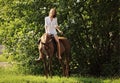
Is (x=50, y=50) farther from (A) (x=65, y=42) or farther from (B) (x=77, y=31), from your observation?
(B) (x=77, y=31)

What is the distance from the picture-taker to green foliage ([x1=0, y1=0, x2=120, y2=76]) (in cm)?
1828

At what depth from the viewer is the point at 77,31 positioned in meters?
18.5

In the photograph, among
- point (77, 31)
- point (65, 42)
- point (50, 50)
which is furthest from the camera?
point (77, 31)

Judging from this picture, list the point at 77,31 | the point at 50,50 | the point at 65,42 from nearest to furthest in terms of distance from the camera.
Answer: the point at 50,50 < the point at 65,42 < the point at 77,31

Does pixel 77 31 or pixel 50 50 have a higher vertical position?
pixel 77 31

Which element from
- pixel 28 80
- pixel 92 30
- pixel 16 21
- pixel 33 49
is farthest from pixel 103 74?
pixel 28 80

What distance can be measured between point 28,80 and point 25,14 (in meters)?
5.82

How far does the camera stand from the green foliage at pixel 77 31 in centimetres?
1828

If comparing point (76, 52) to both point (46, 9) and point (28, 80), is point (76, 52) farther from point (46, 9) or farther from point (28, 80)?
point (28, 80)

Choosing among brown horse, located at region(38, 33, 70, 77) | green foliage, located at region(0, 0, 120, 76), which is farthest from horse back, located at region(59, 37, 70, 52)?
green foliage, located at region(0, 0, 120, 76)

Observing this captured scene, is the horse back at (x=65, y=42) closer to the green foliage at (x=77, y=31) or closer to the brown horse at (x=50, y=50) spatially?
the brown horse at (x=50, y=50)

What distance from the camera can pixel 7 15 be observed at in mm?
19578

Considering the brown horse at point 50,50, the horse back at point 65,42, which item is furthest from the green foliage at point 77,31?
the horse back at point 65,42

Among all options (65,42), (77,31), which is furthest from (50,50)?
(77,31)
